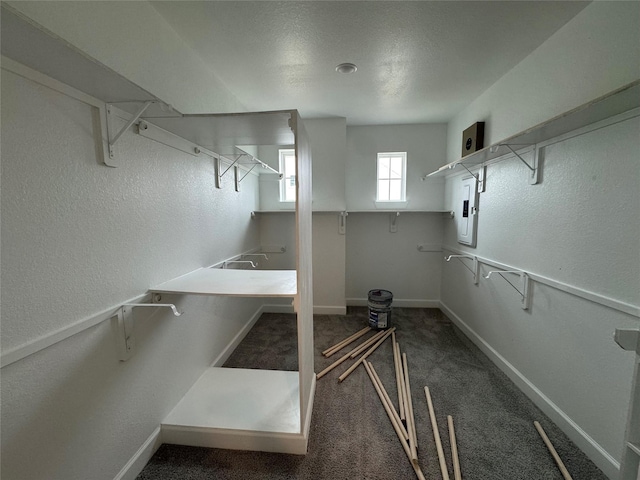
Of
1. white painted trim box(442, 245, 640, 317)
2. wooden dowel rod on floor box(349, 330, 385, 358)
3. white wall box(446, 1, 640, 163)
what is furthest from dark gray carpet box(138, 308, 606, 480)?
white wall box(446, 1, 640, 163)

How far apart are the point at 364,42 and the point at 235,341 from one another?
2.74 metres

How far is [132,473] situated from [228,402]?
0.55 m

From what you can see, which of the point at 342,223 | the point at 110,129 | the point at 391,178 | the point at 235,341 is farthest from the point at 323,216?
the point at 110,129

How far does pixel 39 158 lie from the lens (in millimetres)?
934

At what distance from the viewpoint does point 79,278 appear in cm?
107

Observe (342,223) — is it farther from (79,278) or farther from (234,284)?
(79,278)

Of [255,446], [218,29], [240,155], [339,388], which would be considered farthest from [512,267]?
[218,29]

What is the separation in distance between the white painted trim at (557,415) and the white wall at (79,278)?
242 centimetres

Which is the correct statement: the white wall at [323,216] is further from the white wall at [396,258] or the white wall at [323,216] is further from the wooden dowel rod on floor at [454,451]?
the wooden dowel rod on floor at [454,451]

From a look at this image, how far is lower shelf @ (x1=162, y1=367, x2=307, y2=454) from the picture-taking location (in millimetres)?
1504

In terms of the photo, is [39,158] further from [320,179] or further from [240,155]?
[320,179]

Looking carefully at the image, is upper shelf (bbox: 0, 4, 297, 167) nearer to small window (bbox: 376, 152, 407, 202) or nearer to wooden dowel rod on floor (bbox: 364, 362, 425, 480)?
wooden dowel rod on floor (bbox: 364, 362, 425, 480)

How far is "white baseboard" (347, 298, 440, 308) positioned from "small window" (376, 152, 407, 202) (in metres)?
1.41

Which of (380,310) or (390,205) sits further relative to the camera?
(390,205)
